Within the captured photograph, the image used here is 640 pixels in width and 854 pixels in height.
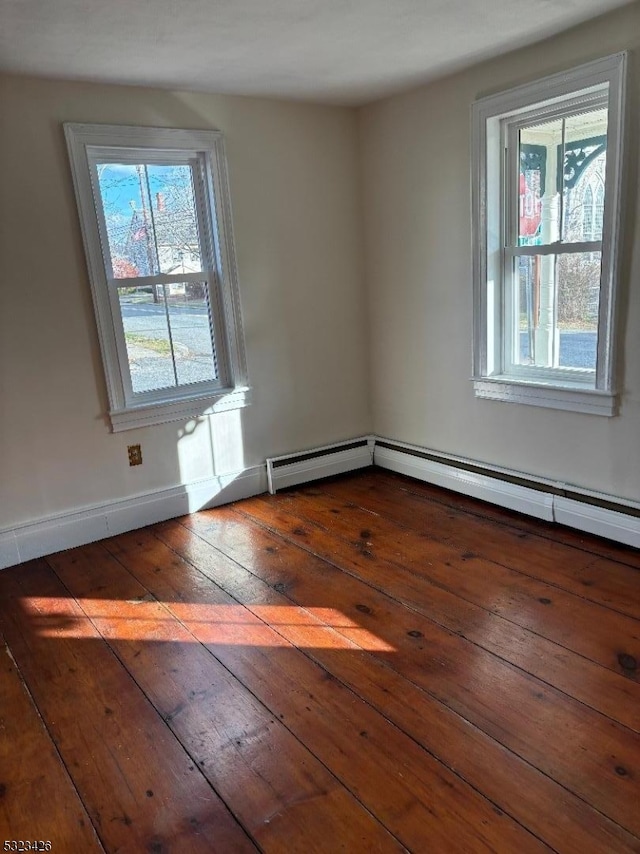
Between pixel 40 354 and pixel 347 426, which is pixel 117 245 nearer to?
pixel 40 354

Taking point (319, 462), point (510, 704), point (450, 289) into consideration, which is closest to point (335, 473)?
point (319, 462)

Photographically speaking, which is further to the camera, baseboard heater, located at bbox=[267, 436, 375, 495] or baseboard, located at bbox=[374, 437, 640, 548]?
baseboard heater, located at bbox=[267, 436, 375, 495]

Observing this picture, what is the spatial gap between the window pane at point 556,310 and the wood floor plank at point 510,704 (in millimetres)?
1583

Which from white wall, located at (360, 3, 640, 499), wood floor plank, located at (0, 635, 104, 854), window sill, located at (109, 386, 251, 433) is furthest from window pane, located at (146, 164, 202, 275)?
wood floor plank, located at (0, 635, 104, 854)

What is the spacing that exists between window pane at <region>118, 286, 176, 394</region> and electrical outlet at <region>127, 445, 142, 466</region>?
32cm

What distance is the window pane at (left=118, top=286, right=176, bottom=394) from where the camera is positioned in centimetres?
352

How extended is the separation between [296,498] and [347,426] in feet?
2.31

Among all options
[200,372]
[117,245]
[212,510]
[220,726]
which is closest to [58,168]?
[117,245]

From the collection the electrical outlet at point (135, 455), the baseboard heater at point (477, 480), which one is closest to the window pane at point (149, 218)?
the electrical outlet at point (135, 455)

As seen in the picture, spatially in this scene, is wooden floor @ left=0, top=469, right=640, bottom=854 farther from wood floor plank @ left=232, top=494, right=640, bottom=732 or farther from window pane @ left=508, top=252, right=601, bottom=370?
window pane @ left=508, top=252, right=601, bottom=370

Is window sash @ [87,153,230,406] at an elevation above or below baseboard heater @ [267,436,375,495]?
above

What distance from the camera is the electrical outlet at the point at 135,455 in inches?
142

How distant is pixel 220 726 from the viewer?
6.75 ft

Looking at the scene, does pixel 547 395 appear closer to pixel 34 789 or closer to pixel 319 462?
pixel 319 462
